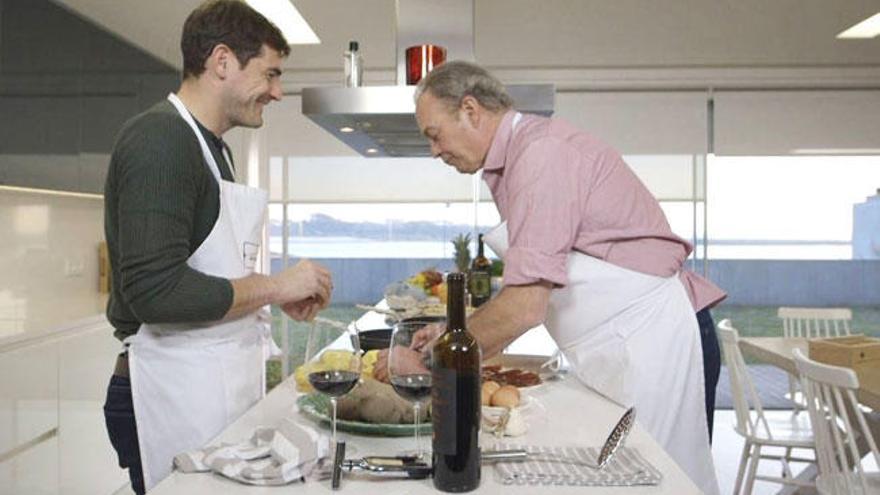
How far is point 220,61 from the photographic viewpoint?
1378 millimetres

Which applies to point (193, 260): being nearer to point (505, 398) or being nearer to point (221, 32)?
point (221, 32)

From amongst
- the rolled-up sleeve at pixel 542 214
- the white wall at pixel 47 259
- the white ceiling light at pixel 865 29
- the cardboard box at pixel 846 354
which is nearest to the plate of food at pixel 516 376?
the rolled-up sleeve at pixel 542 214

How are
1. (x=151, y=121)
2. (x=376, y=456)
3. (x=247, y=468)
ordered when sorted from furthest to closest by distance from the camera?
(x=151, y=121) → (x=376, y=456) → (x=247, y=468)

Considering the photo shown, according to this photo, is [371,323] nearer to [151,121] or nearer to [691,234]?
[151,121]

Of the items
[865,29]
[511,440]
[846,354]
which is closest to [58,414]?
[511,440]

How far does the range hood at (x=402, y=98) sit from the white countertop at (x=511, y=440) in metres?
1.06

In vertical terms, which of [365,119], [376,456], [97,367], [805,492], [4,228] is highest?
[365,119]

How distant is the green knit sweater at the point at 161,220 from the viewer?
1.17 meters

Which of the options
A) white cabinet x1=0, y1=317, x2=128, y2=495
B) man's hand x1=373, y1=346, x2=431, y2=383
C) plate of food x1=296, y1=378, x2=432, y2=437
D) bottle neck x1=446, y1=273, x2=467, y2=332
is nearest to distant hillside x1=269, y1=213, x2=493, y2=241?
white cabinet x1=0, y1=317, x2=128, y2=495

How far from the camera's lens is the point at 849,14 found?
3.86 metres

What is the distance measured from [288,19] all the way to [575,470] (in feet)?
11.4

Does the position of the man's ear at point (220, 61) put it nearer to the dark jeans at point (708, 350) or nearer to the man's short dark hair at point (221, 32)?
the man's short dark hair at point (221, 32)

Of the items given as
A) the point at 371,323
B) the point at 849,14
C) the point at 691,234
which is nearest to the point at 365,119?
the point at 371,323

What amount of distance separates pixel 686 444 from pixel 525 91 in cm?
132
